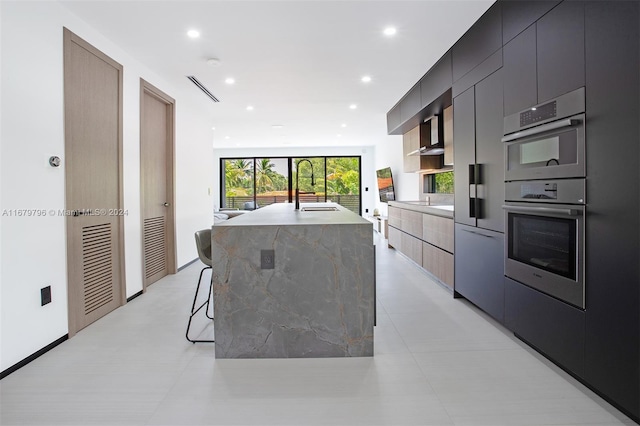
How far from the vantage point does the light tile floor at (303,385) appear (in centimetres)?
164

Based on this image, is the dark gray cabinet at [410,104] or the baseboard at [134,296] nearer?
the baseboard at [134,296]

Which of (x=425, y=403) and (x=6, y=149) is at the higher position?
(x=6, y=149)

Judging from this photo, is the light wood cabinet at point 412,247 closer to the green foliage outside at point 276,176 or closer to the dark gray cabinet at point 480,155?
the dark gray cabinet at point 480,155

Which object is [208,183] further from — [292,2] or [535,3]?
[535,3]

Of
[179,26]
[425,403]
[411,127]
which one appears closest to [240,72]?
[179,26]

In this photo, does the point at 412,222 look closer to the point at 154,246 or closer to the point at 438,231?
the point at 438,231

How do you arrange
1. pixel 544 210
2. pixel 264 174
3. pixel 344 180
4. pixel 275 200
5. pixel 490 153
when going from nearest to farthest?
pixel 544 210
pixel 490 153
pixel 344 180
pixel 264 174
pixel 275 200

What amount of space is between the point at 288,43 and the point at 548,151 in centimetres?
238

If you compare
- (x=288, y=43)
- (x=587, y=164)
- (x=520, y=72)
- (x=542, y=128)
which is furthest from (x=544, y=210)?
(x=288, y=43)

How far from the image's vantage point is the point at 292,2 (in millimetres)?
2572

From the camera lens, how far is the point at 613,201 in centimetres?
164

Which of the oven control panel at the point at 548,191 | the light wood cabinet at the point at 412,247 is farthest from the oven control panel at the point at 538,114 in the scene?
the light wood cabinet at the point at 412,247

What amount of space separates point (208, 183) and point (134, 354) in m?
4.00

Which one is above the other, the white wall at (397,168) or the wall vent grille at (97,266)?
the white wall at (397,168)
